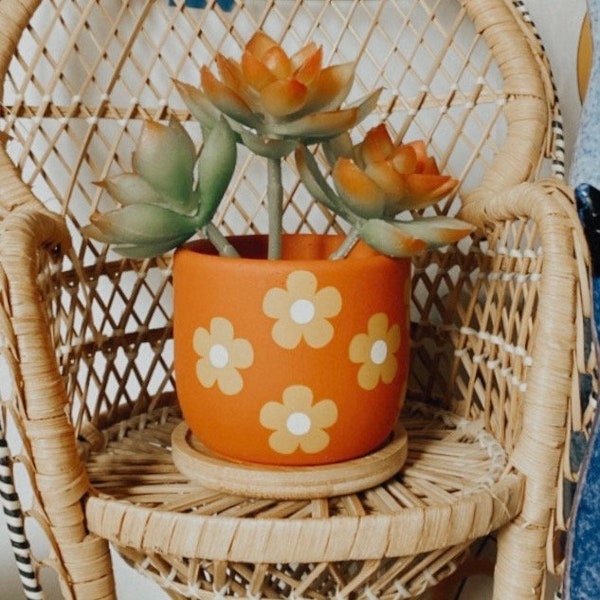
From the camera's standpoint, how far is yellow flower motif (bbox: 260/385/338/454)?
575 mm

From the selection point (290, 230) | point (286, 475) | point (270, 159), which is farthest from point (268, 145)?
point (290, 230)

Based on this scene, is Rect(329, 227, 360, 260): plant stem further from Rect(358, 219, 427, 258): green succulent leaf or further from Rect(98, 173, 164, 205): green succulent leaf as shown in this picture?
Rect(98, 173, 164, 205): green succulent leaf

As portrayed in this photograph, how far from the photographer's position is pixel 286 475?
1.90 feet

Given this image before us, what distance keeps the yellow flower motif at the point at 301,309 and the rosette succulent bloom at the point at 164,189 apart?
8 centimetres

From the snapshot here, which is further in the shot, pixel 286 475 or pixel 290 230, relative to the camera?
pixel 290 230

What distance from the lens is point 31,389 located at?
0.53 meters

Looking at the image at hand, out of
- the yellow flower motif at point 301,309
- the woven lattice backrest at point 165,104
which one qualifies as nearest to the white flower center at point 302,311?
the yellow flower motif at point 301,309

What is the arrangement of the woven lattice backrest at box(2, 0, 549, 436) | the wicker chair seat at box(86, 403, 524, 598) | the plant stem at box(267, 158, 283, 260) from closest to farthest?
the wicker chair seat at box(86, 403, 524, 598)
the plant stem at box(267, 158, 283, 260)
the woven lattice backrest at box(2, 0, 549, 436)

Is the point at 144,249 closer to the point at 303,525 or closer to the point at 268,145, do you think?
the point at 268,145

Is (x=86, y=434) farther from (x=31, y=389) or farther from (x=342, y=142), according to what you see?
(x=342, y=142)

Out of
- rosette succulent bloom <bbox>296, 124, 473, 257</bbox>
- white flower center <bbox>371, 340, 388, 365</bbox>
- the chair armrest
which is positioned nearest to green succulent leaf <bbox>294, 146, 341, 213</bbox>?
rosette succulent bloom <bbox>296, 124, 473, 257</bbox>

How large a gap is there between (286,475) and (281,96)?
261mm

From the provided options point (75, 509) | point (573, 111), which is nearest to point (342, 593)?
point (75, 509)

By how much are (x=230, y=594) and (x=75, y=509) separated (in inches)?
4.9
